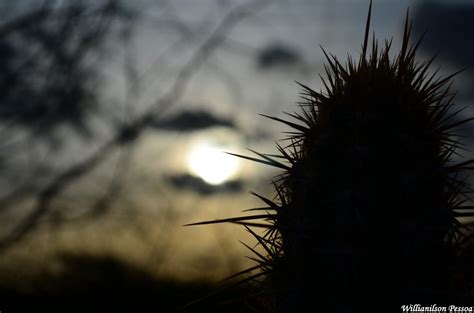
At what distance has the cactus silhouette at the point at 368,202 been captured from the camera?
7.47 ft

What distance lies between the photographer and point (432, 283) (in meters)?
2.30

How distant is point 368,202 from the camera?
2326 millimetres

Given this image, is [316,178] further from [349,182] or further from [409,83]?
[409,83]

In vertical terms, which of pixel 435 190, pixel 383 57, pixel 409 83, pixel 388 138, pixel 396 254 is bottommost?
pixel 396 254

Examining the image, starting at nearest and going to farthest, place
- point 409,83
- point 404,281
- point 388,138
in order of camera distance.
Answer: point 404,281 < point 388,138 < point 409,83

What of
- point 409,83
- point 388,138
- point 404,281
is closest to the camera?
point 404,281

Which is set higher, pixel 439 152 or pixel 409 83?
pixel 409 83

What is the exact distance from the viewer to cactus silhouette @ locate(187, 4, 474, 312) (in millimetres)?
2277

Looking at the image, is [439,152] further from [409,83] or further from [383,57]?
[383,57]

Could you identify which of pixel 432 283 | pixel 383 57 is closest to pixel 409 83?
pixel 383 57

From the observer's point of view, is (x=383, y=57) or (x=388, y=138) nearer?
(x=388, y=138)

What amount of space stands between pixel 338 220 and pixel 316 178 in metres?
0.26

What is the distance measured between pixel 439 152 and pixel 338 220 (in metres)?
0.72

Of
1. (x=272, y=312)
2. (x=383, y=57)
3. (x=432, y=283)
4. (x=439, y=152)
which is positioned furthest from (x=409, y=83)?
(x=272, y=312)
